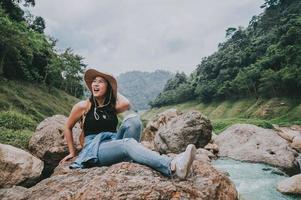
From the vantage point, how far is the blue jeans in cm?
456

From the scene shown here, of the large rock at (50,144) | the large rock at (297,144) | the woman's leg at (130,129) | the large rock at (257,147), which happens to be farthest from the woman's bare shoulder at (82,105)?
the large rock at (297,144)

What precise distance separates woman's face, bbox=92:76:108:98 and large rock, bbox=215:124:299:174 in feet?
51.6

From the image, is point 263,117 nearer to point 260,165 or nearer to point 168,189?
point 260,165

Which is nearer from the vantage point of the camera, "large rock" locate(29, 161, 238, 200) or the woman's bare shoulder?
"large rock" locate(29, 161, 238, 200)

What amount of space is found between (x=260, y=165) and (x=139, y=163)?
54.2 feet

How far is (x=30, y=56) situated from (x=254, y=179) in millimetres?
38212

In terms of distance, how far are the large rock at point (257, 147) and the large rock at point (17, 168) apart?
43.1ft

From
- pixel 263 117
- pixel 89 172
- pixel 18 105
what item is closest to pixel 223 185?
pixel 89 172

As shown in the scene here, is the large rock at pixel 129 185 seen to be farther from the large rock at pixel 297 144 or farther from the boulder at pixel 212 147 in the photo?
the large rock at pixel 297 144

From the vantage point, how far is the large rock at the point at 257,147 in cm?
1952

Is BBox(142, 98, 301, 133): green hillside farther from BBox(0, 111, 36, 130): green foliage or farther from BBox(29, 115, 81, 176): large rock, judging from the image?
BBox(29, 115, 81, 176): large rock

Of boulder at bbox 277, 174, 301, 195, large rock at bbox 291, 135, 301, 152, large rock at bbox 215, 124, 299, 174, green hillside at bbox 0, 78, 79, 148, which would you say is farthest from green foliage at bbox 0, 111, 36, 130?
large rock at bbox 291, 135, 301, 152

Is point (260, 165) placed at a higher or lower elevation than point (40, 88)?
lower

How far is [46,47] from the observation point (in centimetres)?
5206
